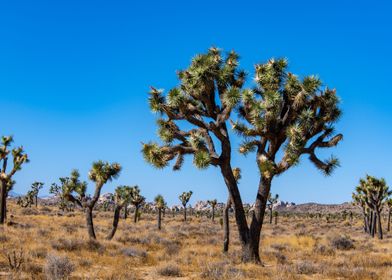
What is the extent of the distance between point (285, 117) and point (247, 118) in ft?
4.33

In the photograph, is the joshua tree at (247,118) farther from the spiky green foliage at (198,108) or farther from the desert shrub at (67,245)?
the desert shrub at (67,245)

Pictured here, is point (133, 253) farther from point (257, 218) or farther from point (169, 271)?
point (257, 218)

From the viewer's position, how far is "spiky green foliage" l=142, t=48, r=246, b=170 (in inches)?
592

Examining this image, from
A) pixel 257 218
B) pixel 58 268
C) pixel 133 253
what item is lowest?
pixel 133 253

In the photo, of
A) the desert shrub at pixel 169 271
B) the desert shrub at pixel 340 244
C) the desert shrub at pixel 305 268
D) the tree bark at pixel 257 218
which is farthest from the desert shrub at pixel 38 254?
the desert shrub at pixel 340 244

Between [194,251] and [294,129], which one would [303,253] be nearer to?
[194,251]

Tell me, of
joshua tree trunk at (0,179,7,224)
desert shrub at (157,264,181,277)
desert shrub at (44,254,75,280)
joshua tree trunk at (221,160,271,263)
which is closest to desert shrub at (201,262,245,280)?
desert shrub at (157,264,181,277)

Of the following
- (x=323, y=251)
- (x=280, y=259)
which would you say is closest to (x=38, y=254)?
(x=280, y=259)

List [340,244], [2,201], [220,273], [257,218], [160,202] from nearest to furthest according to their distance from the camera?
[220,273] → [257,218] → [340,244] → [2,201] → [160,202]

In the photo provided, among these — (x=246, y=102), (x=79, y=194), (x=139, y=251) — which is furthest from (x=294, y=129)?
(x=79, y=194)

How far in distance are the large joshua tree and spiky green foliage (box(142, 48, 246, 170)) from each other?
662mm

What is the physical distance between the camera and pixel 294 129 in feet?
47.4

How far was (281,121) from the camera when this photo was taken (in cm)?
1546

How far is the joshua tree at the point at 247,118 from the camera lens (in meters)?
14.9
